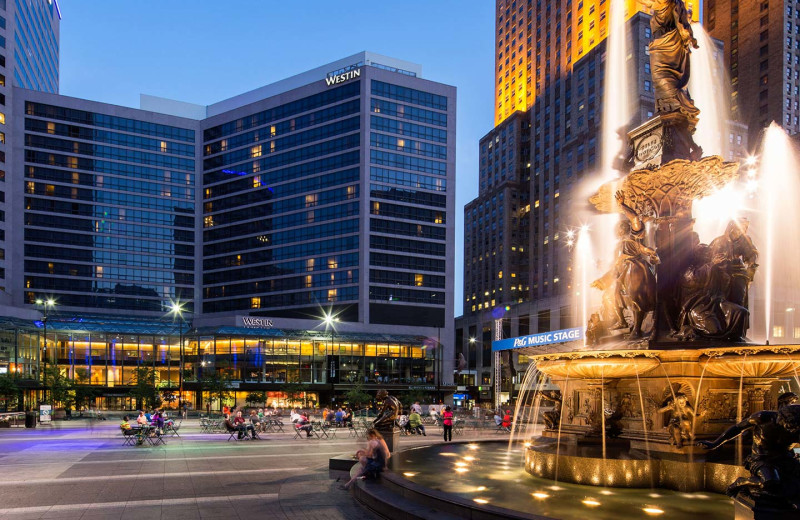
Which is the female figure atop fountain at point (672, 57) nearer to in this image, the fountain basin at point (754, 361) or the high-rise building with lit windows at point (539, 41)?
the fountain basin at point (754, 361)

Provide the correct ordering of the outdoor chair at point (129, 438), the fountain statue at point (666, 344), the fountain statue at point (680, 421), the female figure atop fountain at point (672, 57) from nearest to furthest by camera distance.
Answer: the fountain statue at point (680, 421)
the fountain statue at point (666, 344)
the female figure atop fountain at point (672, 57)
the outdoor chair at point (129, 438)

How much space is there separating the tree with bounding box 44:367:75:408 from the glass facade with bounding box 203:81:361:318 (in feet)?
156

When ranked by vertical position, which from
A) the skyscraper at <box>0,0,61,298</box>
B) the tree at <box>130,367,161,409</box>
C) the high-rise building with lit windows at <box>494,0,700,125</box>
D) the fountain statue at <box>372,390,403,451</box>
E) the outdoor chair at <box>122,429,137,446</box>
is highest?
the high-rise building with lit windows at <box>494,0,700,125</box>

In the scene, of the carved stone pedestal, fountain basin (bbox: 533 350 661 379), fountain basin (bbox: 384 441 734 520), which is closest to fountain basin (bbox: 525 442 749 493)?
fountain basin (bbox: 384 441 734 520)

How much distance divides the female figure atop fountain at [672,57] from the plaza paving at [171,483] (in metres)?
12.1

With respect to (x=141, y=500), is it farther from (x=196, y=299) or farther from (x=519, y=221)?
(x=519, y=221)

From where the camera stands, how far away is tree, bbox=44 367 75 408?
168ft

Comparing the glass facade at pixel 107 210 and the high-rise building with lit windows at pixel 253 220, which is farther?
the glass facade at pixel 107 210

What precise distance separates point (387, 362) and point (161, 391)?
30.3 metres

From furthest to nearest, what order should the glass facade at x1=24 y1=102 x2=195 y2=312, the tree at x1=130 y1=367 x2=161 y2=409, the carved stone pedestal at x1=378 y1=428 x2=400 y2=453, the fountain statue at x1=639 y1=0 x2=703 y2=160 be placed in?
1. the glass facade at x1=24 y1=102 x2=195 y2=312
2. the tree at x1=130 y1=367 x2=161 y2=409
3. the carved stone pedestal at x1=378 y1=428 x2=400 y2=453
4. the fountain statue at x1=639 y1=0 x2=703 y2=160

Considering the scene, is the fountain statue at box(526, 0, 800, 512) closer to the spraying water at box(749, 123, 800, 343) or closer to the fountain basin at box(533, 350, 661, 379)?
the fountain basin at box(533, 350, 661, 379)

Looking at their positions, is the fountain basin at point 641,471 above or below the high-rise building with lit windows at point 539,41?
below

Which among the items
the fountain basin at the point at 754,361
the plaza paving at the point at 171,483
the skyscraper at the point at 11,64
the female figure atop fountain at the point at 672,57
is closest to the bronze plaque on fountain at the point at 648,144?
the female figure atop fountain at the point at 672,57

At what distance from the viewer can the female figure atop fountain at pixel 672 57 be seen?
15.6 meters
